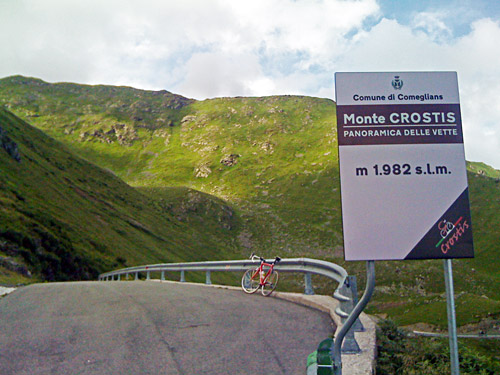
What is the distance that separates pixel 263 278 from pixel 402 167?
10.1 m

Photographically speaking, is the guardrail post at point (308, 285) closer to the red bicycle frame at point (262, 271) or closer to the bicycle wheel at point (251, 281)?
the red bicycle frame at point (262, 271)

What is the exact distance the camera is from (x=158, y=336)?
718cm

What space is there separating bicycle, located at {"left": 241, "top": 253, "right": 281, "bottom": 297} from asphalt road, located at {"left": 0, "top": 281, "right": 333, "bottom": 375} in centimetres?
184

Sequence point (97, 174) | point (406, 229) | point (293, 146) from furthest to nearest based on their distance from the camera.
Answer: point (293, 146), point (97, 174), point (406, 229)

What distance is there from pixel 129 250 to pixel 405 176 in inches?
2411

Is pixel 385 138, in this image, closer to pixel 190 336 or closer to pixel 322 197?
pixel 190 336

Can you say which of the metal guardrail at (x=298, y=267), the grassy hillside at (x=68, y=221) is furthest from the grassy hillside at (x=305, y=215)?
the metal guardrail at (x=298, y=267)

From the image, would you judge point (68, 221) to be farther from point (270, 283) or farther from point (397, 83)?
point (397, 83)

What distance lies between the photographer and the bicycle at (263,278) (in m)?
12.8

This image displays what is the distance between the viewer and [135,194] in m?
104

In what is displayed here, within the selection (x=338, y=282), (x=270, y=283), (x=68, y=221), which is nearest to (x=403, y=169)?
(x=338, y=282)

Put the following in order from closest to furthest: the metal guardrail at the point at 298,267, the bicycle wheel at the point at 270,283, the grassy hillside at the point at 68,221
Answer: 1. the metal guardrail at the point at 298,267
2. the bicycle wheel at the point at 270,283
3. the grassy hillside at the point at 68,221

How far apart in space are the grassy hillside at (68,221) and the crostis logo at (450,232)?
2270 centimetres

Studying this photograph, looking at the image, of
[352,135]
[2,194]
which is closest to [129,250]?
[2,194]
